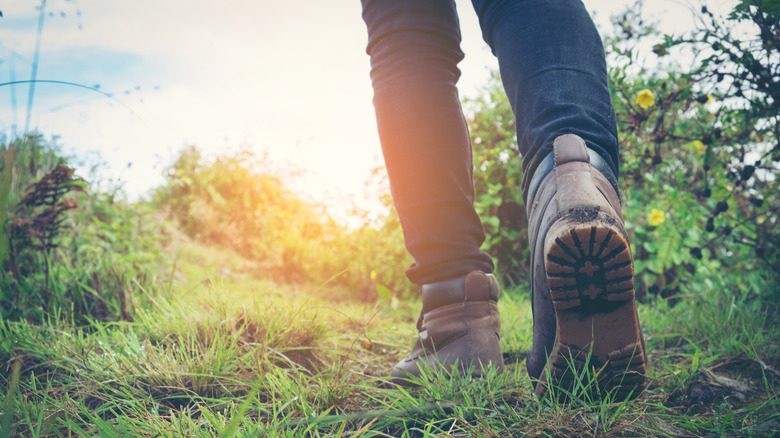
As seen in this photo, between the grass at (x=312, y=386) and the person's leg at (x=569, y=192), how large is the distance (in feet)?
0.28

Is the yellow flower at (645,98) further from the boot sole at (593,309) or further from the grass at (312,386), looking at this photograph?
the boot sole at (593,309)

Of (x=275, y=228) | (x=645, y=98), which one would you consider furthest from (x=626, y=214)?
(x=275, y=228)

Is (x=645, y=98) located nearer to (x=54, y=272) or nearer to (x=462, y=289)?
(x=462, y=289)

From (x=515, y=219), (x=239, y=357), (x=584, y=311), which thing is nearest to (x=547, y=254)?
(x=584, y=311)

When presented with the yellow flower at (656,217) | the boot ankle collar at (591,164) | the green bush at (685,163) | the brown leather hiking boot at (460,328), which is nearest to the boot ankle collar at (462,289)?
the brown leather hiking boot at (460,328)

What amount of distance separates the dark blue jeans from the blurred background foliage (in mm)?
302

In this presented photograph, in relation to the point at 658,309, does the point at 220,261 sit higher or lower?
higher

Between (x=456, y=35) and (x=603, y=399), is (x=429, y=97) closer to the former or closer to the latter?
(x=456, y=35)

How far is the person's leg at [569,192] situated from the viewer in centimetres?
78

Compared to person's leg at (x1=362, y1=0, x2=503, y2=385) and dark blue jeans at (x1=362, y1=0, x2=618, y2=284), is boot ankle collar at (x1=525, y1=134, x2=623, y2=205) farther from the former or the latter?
person's leg at (x1=362, y1=0, x2=503, y2=385)

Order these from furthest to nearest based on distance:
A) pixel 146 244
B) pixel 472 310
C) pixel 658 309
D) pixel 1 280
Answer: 1. pixel 146 244
2. pixel 658 309
3. pixel 1 280
4. pixel 472 310

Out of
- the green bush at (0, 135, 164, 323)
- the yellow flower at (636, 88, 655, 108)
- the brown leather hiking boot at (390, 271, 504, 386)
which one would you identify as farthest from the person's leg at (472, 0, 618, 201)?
the green bush at (0, 135, 164, 323)

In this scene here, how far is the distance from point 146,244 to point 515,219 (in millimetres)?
2460

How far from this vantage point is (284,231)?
4801 mm
